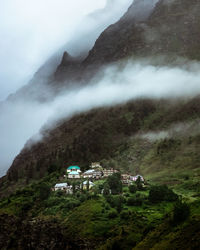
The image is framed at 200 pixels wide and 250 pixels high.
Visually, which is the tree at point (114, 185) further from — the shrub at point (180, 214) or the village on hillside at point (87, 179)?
the shrub at point (180, 214)

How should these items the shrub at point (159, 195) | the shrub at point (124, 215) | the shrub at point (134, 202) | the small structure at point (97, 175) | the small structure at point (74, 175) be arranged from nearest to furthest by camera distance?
the shrub at point (124, 215)
the shrub at point (134, 202)
the shrub at point (159, 195)
the small structure at point (97, 175)
the small structure at point (74, 175)

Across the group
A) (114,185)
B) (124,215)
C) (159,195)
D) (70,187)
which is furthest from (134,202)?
(70,187)

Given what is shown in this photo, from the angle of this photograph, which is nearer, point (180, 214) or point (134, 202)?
point (180, 214)

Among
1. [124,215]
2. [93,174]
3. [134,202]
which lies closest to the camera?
[124,215]

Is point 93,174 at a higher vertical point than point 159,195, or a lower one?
higher

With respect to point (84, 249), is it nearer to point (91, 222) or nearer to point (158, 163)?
point (91, 222)

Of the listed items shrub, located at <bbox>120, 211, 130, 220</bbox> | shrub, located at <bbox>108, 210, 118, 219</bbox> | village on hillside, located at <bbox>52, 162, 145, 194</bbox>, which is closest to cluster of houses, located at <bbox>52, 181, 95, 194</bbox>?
village on hillside, located at <bbox>52, 162, 145, 194</bbox>

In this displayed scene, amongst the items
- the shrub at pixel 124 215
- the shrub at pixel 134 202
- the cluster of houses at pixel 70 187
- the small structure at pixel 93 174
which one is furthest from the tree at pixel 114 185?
the small structure at pixel 93 174

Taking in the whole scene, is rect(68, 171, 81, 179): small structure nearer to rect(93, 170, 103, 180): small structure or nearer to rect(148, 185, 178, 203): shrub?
rect(93, 170, 103, 180): small structure

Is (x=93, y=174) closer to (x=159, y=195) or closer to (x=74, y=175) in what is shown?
(x=74, y=175)

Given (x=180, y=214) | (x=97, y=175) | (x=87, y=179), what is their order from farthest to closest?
(x=97, y=175), (x=87, y=179), (x=180, y=214)

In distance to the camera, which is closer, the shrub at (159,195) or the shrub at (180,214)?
the shrub at (180,214)

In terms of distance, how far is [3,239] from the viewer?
87625mm

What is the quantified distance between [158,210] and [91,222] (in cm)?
2019
